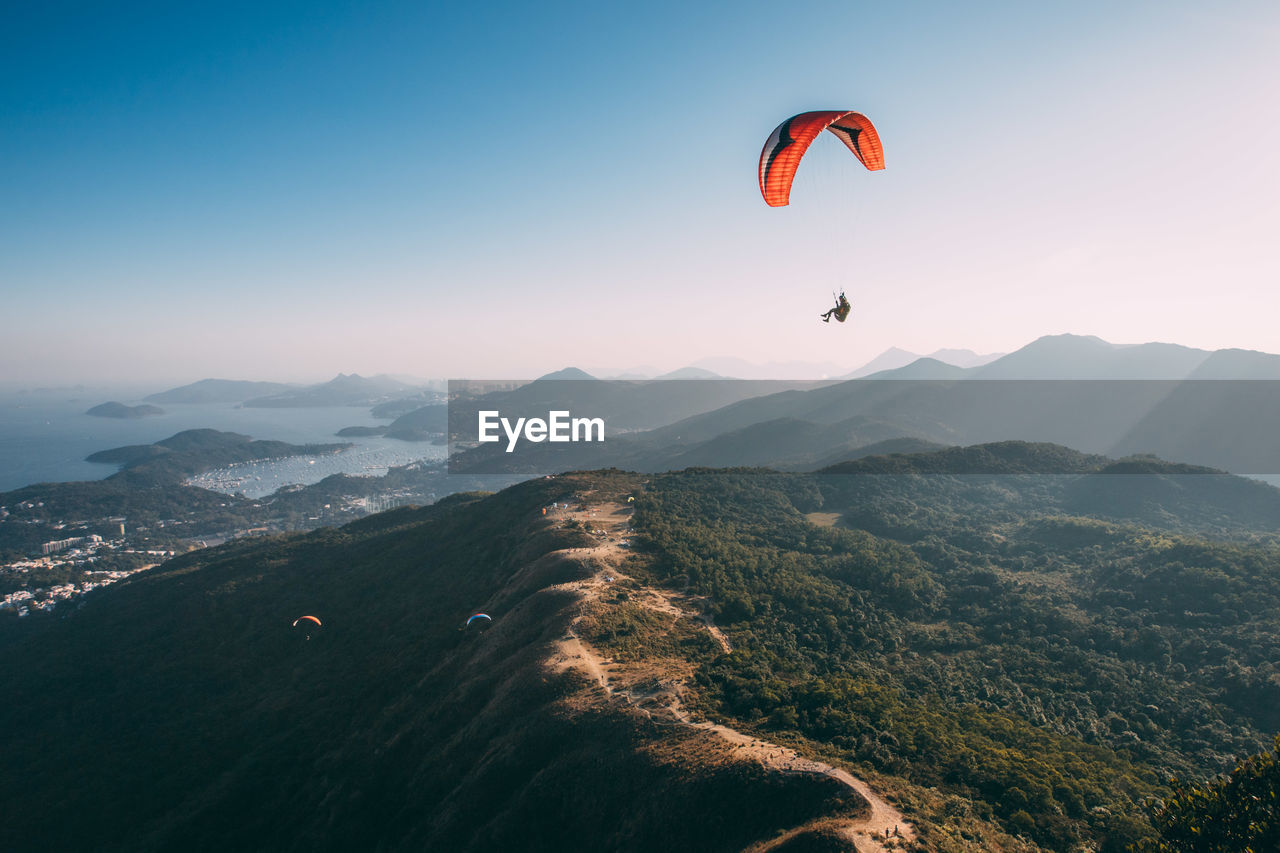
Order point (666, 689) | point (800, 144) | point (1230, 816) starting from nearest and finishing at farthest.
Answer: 1. point (1230, 816)
2. point (666, 689)
3. point (800, 144)

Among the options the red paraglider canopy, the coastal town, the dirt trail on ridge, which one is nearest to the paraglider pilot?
the red paraglider canopy

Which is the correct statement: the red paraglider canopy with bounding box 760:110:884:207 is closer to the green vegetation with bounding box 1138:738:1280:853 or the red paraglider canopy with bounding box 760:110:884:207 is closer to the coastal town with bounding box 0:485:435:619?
the green vegetation with bounding box 1138:738:1280:853

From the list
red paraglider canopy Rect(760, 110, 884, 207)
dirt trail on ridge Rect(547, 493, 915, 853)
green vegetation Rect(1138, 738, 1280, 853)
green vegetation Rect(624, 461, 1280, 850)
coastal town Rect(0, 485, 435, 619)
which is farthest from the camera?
coastal town Rect(0, 485, 435, 619)

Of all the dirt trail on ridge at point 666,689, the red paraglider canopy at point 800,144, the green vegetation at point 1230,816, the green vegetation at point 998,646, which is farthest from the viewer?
the red paraglider canopy at point 800,144

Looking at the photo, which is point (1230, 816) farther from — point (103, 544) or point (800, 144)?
point (103, 544)

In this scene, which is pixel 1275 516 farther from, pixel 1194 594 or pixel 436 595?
pixel 436 595

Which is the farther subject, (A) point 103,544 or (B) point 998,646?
(A) point 103,544

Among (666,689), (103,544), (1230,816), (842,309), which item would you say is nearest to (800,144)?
(842,309)

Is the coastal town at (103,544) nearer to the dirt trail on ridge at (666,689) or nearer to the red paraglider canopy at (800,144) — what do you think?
the dirt trail on ridge at (666,689)

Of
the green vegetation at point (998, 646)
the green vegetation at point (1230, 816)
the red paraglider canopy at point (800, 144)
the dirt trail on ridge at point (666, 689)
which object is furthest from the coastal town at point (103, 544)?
the green vegetation at point (1230, 816)

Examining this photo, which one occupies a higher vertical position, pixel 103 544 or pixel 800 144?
pixel 800 144
